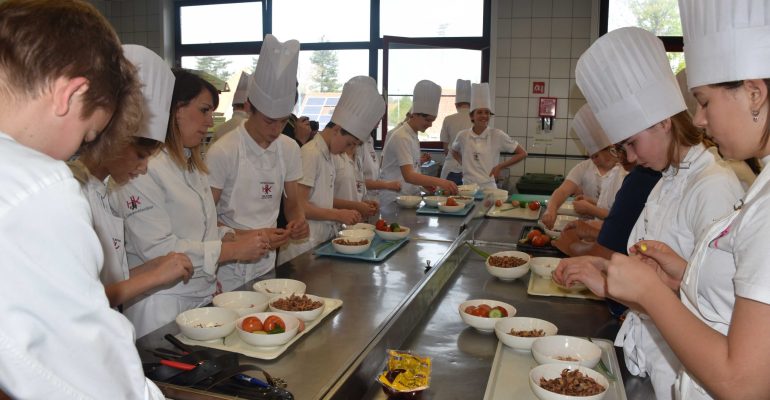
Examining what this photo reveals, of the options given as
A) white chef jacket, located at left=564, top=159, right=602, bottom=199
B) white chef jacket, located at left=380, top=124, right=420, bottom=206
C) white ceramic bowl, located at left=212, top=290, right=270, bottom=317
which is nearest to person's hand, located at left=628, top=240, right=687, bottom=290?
white ceramic bowl, located at left=212, top=290, right=270, bottom=317

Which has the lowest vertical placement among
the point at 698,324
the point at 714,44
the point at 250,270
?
the point at 250,270

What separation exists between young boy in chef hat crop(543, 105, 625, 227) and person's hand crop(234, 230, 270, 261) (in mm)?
1911

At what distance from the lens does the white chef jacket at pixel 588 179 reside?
13.6 ft

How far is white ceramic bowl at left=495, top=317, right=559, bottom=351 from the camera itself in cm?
165

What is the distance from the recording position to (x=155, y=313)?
2.03m

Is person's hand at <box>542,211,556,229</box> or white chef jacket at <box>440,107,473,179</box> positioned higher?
white chef jacket at <box>440,107,473,179</box>

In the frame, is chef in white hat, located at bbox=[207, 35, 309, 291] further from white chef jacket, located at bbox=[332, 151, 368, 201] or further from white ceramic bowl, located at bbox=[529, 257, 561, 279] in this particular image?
white ceramic bowl, located at bbox=[529, 257, 561, 279]

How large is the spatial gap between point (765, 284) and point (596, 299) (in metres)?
1.32

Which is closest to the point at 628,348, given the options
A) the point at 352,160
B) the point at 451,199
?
the point at 451,199

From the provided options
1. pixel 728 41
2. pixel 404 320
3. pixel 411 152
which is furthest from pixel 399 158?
pixel 728 41

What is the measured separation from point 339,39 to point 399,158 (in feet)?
9.57

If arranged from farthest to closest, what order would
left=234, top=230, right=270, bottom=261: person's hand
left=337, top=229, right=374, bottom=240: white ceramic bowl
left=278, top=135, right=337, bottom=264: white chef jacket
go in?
left=278, top=135, right=337, bottom=264: white chef jacket < left=337, top=229, right=374, bottom=240: white ceramic bowl < left=234, top=230, right=270, bottom=261: person's hand

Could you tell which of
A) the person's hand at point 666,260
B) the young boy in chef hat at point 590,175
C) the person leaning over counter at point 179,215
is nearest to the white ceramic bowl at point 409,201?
the young boy in chef hat at point 590,175

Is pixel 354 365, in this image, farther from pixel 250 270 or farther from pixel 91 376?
pixel 250 270
